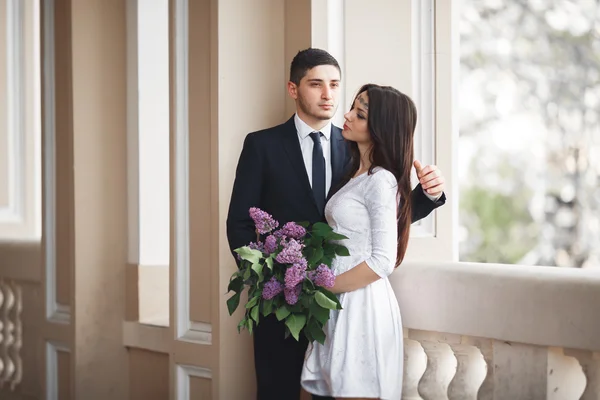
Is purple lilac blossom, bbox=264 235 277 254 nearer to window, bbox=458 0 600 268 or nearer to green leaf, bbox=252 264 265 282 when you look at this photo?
green leaf, bbox=252 264 265 282

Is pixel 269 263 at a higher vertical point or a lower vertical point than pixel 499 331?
higher

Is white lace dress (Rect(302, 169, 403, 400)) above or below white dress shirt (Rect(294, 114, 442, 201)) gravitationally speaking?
below

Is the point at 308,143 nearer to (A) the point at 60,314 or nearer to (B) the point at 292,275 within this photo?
(B) the point at 292,275

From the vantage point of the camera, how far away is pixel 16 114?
19.8 feet

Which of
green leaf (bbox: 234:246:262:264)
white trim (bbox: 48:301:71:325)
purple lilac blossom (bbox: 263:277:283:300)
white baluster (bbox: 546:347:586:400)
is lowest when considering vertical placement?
white trim (bbox: 48:301:71:325)

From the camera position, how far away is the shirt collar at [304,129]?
3.28 m

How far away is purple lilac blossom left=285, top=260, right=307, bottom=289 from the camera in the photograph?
2.56 meters

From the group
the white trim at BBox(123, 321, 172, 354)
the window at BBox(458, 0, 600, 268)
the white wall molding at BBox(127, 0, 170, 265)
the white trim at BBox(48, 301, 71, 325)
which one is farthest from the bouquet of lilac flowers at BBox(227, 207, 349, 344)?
the window at BBox(458, 0, 600, 268)

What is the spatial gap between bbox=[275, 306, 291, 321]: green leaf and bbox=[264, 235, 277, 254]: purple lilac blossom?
182 mm

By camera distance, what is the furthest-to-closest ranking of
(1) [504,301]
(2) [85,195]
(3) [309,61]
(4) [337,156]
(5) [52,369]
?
(5) [52,369] → (2) [85,195] → (4) [337,156] → (3) [309,61] → (1) [504,301]

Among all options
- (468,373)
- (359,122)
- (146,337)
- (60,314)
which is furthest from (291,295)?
(60,314)

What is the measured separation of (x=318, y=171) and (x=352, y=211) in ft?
1.58

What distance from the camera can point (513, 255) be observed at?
37.2 feet

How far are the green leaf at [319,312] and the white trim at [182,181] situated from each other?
146 cm
